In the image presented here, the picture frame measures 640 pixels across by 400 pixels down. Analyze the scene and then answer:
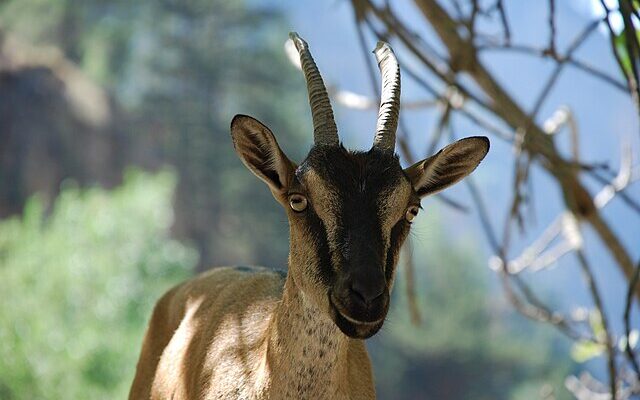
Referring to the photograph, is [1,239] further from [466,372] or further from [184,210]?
[466,372]

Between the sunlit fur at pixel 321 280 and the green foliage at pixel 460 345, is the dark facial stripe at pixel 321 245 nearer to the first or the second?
the sunlit fur at pixel 321 280

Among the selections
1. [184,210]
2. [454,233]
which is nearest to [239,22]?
[184,210]

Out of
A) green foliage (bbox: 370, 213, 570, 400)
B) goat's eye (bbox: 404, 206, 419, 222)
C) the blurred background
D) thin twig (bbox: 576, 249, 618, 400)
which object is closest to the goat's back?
goat's eye (bbox: 404, 206, 419, 222)

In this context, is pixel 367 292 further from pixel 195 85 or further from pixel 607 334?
pixel 195 85

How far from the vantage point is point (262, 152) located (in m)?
3.12

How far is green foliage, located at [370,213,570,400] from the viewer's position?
18.9 m

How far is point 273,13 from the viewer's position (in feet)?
66.7

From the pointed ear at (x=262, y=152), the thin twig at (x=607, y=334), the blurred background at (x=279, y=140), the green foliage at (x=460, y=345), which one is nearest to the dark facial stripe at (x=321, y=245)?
the pointed ear at (x=262, y=152)

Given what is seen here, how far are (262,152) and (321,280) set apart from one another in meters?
0.53

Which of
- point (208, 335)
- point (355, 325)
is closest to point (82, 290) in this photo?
point (208, 335)

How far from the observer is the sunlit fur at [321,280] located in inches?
107

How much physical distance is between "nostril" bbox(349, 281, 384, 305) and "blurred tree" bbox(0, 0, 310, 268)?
15.3m

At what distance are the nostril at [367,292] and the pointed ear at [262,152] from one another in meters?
0.59

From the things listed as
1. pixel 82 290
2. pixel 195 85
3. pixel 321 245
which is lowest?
pixel 82 290
